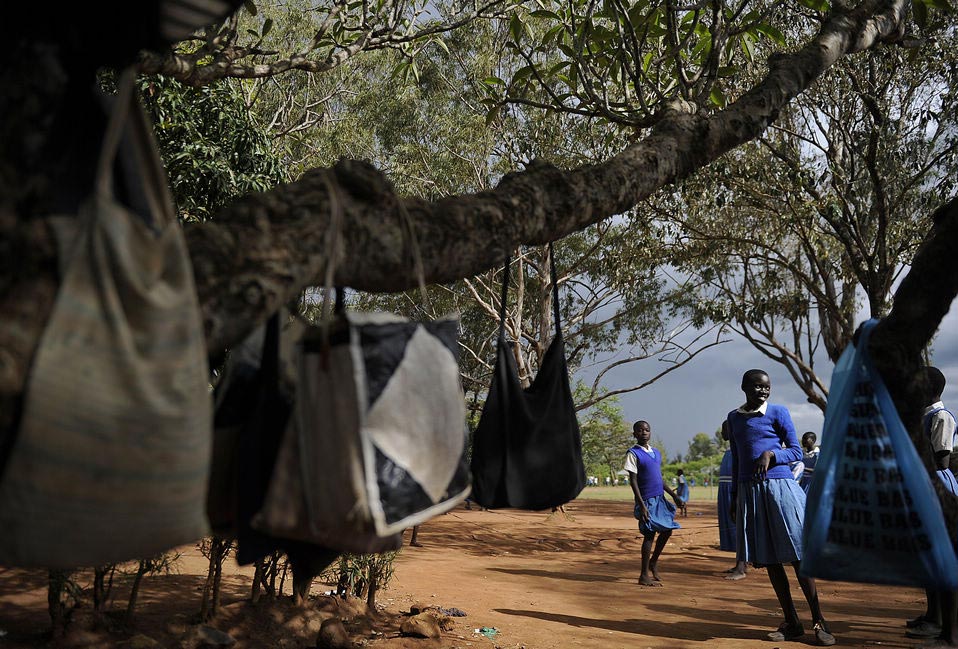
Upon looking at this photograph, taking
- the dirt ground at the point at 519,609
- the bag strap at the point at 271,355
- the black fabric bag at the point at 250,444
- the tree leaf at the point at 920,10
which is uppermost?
the tree leaf at the point at 920,10

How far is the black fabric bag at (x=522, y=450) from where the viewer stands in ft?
7.88

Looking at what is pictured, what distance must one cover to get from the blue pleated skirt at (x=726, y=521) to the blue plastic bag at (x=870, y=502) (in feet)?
18.9

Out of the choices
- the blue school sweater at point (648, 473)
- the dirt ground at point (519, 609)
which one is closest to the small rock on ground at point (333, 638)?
the dirt ground at point (519, 609)

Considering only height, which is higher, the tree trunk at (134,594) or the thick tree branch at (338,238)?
the thick tree branch at (338,238)

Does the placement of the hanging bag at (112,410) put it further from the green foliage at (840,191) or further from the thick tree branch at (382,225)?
the green foliage at (840,191)

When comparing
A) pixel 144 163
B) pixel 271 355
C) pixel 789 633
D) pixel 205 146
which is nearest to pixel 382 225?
pixel 271 355

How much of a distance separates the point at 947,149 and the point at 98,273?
1216 cm

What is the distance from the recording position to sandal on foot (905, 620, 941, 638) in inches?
230

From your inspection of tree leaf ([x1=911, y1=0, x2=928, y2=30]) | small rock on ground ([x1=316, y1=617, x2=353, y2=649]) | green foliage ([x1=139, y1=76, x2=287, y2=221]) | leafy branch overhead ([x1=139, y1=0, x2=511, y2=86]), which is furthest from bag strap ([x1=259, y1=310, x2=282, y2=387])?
green foliage ([x1=139, y1=76, x2=287, y2=221])

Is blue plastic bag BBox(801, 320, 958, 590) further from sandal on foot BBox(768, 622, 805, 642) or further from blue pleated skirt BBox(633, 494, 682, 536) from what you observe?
blue pleated skirt BBox(633, 494, 682, 536)

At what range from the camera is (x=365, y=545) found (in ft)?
4.94

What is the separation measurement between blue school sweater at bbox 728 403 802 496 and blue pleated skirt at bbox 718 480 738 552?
200cm

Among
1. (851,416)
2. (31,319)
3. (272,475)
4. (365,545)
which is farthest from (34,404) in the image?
(851,416)

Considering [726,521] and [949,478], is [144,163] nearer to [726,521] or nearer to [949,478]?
[949,478]
